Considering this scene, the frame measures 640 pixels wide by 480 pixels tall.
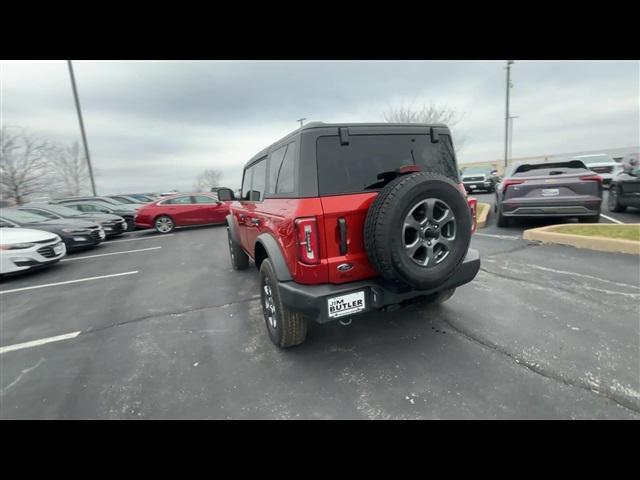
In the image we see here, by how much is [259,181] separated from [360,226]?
1945mm

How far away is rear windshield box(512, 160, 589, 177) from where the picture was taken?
6.53 metres

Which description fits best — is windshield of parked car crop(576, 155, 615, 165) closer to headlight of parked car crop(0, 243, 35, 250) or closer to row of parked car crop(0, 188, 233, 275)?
row of parked car crop(0, 188, 233, 275)

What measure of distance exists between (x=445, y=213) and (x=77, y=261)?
8846 mm

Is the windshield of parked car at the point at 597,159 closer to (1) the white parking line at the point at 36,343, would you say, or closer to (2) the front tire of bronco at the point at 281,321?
(2) the front tire of bronco at the point at 281,321

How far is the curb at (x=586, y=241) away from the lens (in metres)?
4.78

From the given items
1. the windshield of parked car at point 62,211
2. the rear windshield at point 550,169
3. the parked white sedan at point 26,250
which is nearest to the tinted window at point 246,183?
the parked white sedan at point 26,250

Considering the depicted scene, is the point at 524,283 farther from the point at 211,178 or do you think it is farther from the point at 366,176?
the point at 211,178

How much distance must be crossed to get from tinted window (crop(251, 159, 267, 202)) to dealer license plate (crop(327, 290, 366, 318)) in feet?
5.66

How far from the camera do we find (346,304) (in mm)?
2213

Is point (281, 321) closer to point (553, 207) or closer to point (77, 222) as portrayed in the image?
point (553, 207)

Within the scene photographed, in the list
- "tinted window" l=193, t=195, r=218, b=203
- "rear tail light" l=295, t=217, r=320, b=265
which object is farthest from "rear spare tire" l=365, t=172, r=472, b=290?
"tinted window" l=193, t=195, r=218, b=203

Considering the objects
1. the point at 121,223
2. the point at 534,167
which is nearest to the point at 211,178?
the point at 121,223

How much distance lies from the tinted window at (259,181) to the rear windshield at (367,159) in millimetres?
1257

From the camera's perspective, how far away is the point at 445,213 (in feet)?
7.57
